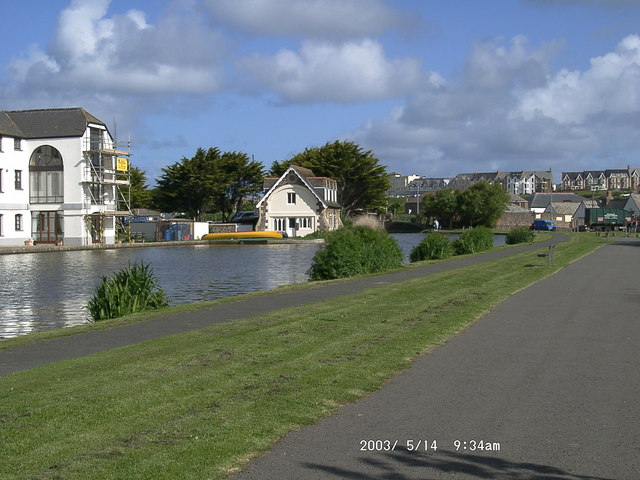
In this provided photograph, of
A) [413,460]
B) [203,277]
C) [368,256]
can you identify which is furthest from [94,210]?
[413,460]

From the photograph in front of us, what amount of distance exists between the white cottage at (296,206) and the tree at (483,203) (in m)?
33.4

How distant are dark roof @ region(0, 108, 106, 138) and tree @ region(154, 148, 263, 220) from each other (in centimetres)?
2241

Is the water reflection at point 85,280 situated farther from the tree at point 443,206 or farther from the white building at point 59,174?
the tree at point 443,206

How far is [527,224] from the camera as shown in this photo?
130 metres

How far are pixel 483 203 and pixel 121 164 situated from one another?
187 ft

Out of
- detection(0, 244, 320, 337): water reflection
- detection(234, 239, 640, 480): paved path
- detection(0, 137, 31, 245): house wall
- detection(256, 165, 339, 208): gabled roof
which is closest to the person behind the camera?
detection(234, 239, 640, 480): paved path

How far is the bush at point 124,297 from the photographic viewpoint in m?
18.7

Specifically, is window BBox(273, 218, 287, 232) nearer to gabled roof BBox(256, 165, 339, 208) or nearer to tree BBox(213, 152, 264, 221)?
gabled roof BBox(256, 165, 339, 208)

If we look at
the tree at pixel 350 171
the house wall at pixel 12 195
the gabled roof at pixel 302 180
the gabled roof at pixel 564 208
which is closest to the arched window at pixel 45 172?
the house wall at pixel 12 195

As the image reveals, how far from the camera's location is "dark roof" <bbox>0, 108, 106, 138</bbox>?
6488cm

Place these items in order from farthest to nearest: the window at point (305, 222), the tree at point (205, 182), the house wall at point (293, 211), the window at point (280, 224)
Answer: the tree at point (205, 182), the window at point (280, 224), the window at point (305, 222), the house wall at point (293, 211)

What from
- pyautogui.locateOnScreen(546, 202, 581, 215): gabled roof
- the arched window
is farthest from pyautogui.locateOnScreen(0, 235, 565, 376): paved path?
pyautogui.locateOnScreen(546, 202, 581, 215): gabled roof

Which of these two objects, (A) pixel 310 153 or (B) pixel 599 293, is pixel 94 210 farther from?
(B) pixel 599 293
